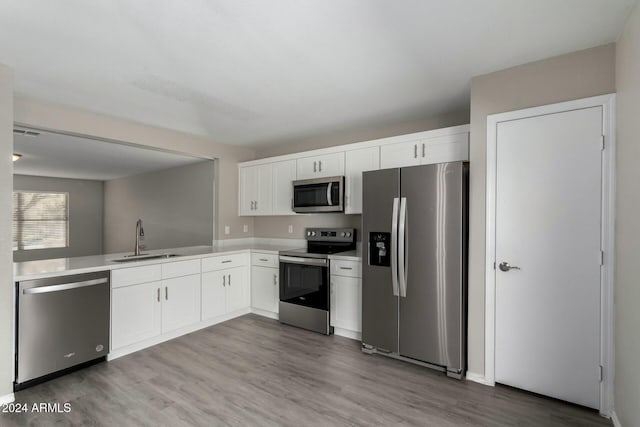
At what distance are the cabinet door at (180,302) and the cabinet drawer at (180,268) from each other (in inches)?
1.8

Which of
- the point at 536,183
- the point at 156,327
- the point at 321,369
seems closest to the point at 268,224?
the point at 156,327

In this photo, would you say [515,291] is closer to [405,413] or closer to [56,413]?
[405,413]

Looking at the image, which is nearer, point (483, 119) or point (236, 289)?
point (483, 119)

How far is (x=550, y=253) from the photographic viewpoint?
218 centimetres

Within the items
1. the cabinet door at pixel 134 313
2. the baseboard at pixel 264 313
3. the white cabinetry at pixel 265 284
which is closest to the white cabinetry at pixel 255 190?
the white cabinetry at pixel 265 284

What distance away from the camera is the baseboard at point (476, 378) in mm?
2400

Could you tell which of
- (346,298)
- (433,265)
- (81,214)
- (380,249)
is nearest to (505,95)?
(433,265)

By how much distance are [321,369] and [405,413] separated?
0.83m

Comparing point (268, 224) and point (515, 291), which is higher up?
point (268, 224)

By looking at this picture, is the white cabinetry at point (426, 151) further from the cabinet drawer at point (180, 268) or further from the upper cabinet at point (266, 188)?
the cabinet drawer at point (180, 268)

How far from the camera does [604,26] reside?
181 cm

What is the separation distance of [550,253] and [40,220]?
491cm

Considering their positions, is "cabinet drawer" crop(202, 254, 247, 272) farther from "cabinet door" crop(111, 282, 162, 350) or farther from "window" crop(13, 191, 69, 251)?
"window" crop(13, 191, 69, 251)

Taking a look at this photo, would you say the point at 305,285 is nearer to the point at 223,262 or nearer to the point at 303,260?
the point at 303,260
